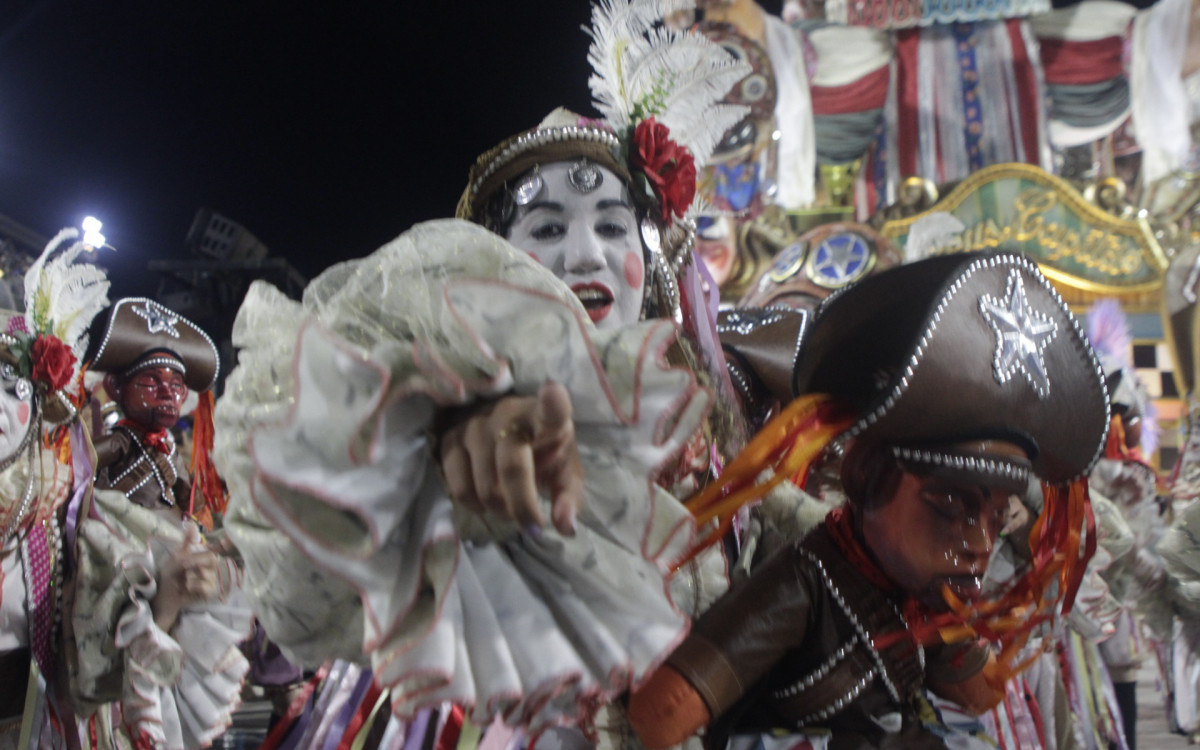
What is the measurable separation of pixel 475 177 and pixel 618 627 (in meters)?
1.21

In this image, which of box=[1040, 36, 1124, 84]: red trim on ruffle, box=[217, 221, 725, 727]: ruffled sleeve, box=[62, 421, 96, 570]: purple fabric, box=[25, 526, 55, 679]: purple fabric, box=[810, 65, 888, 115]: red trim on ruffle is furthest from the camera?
box=[810, 65, 888, 115]: red trim on ruffle

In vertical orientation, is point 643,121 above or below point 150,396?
above

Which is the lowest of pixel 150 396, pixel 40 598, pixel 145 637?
pixel 145 637

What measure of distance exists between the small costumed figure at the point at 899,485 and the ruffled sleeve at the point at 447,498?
34cm

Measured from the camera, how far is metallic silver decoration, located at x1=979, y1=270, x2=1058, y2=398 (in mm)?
1290

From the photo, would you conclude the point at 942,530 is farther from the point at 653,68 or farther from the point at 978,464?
the point at 653,68

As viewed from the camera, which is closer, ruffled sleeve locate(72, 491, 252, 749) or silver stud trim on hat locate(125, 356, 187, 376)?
ruffled sleeve locate(72, 491, 252, 749)

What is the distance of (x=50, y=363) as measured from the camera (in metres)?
2.64

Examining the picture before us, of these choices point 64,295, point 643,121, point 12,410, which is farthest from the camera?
point 64,295

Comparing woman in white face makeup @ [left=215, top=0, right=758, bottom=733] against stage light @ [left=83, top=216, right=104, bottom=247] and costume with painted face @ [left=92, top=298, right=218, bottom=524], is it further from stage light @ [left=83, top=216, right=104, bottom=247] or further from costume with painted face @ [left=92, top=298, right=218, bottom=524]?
costume with painted face @ [left=92, top=298, right=218, bottom=524]

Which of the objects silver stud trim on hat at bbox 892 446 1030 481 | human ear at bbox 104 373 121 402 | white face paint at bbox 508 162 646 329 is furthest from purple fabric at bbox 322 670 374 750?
human ear at bbox 104 373 121 402

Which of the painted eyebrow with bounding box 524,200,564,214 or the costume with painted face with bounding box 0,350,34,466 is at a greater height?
the painted eyebrow with bounding box 524,200,564,214

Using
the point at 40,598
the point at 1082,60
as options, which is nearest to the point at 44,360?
the point at 40,598

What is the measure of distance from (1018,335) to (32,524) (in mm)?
2776
